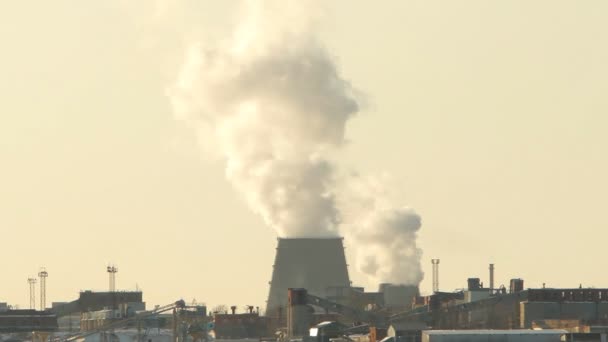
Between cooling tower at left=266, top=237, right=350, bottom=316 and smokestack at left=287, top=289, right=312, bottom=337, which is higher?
cooling tower at left=266, top=237, right=350, bottom=316

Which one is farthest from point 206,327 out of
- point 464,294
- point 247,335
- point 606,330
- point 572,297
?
point 606,330

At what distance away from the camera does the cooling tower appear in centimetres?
19312

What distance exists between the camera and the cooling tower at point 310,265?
19312 centimetres

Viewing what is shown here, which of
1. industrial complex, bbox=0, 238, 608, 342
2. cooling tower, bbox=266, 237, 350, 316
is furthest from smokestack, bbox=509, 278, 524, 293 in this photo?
cooling tower, bbox=266, 237, 350, 316

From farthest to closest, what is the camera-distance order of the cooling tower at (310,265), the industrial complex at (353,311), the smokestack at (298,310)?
the cooling tower at (310,265), the smokestack at (298,310), the industrial complex at (353,311)

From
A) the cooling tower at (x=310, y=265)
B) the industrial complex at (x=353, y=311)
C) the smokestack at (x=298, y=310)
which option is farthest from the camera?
the cooling tower at (x=310, y=265)

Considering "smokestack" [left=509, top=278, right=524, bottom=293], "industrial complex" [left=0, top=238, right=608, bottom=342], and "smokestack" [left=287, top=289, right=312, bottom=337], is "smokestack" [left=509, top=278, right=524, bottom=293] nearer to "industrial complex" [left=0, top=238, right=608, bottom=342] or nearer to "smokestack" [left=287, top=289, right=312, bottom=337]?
"industrial complex" [left=0, top=238, right=608, bottom=342]

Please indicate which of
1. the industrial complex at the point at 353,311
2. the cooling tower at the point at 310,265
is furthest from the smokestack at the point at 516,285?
the cooling tower at the point at 310,265

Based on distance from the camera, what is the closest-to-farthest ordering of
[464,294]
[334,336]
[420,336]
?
1. [420,336]
2. [334,336]
3. [464,294]

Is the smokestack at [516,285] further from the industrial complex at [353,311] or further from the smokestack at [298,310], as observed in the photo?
the smokestack at [298,310]

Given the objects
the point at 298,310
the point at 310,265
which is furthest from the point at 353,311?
the point at 310,265

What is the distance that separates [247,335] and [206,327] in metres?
8.65

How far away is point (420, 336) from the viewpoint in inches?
5039

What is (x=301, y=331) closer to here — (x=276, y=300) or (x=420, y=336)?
(x=276, y=300)
